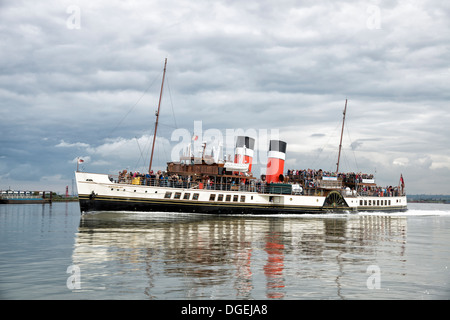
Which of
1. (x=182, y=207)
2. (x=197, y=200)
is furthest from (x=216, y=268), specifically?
(x=197, y=200)

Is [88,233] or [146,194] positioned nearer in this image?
[88,233]

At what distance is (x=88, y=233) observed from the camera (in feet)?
85.5

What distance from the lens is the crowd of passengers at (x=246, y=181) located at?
146 feet

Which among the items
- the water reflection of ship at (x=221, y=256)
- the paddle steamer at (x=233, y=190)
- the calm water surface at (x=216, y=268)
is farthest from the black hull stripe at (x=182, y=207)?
the calm water surface at (x=216, y=268)

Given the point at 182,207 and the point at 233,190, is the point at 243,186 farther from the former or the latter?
the point at 182,207

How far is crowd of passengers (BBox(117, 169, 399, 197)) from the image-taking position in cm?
4459

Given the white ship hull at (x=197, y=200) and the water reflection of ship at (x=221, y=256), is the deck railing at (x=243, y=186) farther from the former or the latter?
the water reflection of ship at (x=221, y=256)

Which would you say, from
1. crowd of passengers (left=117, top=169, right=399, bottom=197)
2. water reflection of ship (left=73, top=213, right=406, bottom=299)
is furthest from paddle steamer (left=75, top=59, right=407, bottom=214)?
water reflection of ship (left=73, top=213, right=406, bottom=299)

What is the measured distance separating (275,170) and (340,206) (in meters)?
10.6

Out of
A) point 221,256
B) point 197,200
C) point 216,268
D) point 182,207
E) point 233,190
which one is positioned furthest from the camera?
point 233,190

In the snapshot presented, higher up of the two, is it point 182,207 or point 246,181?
point 246,181

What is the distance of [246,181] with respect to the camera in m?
52.0

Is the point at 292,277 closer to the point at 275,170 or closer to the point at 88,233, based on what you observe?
the point at 88,233
